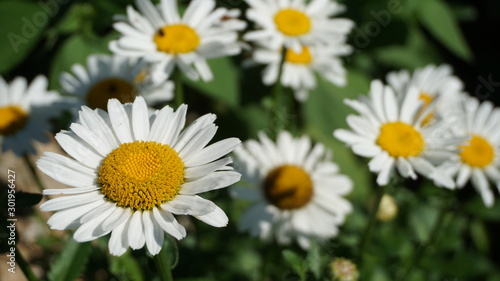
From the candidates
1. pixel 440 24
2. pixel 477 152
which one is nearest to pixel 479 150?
pixel 477 152

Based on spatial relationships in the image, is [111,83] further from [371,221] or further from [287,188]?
[371,221]

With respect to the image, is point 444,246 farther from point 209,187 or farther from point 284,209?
point 209,187

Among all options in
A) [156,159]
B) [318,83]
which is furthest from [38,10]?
[156,159]

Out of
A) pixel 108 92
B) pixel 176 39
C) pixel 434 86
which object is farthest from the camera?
pixel 434 86

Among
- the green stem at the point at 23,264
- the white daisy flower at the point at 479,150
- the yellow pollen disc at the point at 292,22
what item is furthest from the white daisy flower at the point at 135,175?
the white daisy flower at the point at 479,150

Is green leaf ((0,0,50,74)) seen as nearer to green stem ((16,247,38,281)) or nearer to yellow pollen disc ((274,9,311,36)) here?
yellow pollen disc ((274,9,311,36))

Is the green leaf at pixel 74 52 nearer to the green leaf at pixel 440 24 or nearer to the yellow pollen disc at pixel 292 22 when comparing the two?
the yellow pollen disc at pixel 292 22
